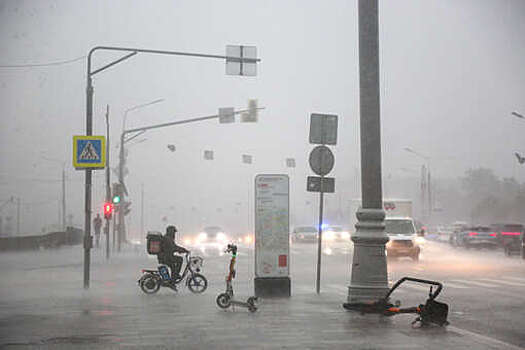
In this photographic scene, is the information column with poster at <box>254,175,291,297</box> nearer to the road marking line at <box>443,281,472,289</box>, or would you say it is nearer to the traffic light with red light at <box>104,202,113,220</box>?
the road marking line at <box>443,281,472,289</box>

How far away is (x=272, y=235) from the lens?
17203 mm

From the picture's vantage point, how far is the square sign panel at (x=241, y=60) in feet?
72.5

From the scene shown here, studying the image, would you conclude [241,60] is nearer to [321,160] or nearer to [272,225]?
[321,160]

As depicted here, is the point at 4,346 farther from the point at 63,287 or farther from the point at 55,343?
the point at 63,287

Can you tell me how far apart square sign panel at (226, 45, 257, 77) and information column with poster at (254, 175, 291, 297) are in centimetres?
565

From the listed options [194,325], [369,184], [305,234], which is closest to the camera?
[194,325]

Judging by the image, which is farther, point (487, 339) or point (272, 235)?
point (272, 235)

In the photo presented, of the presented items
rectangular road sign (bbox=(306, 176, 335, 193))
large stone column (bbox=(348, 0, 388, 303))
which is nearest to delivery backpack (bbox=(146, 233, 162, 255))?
rectangular road sign (bbox=(306, 176, 335, 193))

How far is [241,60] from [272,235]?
267 inches

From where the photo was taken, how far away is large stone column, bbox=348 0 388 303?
565 inches

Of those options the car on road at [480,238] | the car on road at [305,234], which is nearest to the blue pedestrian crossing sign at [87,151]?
the car on road at [480,238]

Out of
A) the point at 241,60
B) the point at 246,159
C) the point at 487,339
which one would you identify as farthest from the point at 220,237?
the point at 487,339

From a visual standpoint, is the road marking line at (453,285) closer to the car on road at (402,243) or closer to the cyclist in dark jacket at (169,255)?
the cyclist in dark jacket at (169,255)

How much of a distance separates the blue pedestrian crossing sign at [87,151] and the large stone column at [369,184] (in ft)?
26.6
